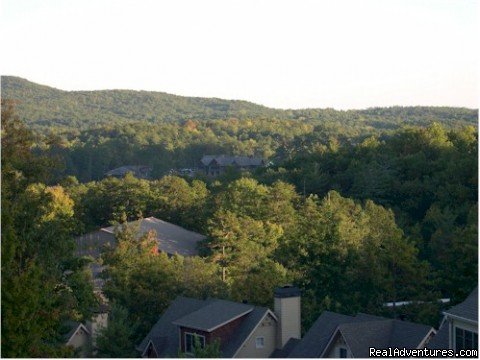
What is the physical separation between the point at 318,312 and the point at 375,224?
38.4 ft

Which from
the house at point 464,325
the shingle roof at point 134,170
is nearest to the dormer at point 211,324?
the house at point 464,325

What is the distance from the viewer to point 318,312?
24.3m

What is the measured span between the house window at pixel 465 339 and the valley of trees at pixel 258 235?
6.28 metres

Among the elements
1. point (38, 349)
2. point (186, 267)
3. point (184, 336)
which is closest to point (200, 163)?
point (186, 267)

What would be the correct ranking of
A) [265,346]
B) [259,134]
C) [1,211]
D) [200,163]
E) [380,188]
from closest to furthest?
[1,211] < [265,346] < [380,188] < [200,163] < [259,134]

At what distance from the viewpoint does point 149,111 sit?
596 feet

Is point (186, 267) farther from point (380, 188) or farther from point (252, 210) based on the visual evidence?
point (380, 188)

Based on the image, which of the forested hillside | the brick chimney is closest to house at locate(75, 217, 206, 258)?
the brick chimney

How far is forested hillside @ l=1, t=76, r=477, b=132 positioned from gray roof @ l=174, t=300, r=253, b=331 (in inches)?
4367

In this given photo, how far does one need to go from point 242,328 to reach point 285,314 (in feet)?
3.41

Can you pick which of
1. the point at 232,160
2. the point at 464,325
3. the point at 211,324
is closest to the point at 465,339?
the point at 464,325

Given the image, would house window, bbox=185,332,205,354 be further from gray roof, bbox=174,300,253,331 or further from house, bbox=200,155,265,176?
house, bbox=200,155,265,176

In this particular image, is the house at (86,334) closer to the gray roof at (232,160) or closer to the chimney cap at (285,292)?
the chimney cap at (285,292)

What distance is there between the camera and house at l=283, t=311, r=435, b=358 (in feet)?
56.5
